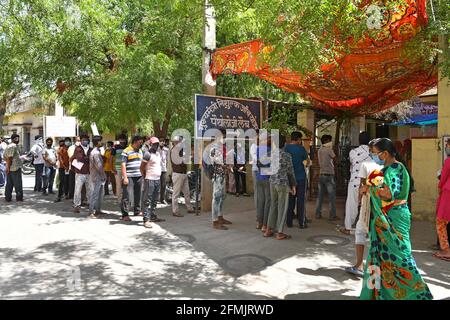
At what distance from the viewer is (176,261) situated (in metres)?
5.43

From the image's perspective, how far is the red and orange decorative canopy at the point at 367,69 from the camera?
5594 millimetres

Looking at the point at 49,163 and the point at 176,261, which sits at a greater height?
the point at 49,163

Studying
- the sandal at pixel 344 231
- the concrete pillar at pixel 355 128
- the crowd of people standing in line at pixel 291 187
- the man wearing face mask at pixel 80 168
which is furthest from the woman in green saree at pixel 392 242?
the concrete pillar at pixel 355 128

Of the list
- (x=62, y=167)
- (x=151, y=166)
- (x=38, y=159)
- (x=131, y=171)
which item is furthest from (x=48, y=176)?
(x=151, y=166)

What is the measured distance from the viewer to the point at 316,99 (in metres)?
10.8

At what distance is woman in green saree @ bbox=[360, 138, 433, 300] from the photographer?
3.48 m

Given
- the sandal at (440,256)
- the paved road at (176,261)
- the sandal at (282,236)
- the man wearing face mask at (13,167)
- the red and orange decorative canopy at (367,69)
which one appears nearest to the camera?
the paved road at (176,261)

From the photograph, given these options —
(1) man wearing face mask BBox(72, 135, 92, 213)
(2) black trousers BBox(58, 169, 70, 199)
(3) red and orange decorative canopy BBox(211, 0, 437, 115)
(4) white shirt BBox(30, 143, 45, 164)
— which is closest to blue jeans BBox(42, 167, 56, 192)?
(4) white shirt BBox(30, 143, 45, 164)

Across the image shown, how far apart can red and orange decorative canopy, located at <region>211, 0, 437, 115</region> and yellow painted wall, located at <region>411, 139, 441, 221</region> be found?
1386 millimetres

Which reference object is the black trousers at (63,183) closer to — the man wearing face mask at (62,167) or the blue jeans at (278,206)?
the man wearing face mask at (62,167)

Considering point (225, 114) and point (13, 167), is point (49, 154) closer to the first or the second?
point (13, 167)

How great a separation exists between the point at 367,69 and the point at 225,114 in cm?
314

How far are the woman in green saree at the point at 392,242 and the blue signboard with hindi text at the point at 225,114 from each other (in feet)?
17.0
